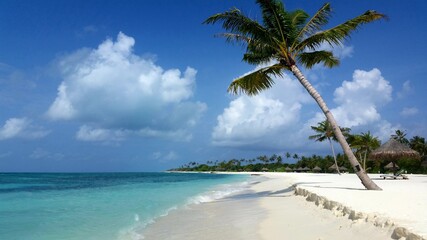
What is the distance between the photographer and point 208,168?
151375 millimetres

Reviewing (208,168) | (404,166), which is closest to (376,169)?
(404,166)

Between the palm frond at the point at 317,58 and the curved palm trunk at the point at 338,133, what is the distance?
151cm

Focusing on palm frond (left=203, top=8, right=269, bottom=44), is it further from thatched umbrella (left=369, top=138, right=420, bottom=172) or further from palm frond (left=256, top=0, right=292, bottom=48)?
thatched umbrella (left=369, top=138, right=420, bottom=172)

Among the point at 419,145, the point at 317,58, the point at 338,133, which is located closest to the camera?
the point at 338,133

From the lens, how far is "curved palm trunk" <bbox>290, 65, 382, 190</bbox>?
12156 millimetres

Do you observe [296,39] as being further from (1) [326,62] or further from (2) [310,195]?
(2) [310,195]

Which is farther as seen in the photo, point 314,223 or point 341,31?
point 341,31

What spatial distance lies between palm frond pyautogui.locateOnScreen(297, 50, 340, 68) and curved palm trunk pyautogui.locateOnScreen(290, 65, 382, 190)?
59.4 inches

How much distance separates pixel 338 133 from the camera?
12.2 metres

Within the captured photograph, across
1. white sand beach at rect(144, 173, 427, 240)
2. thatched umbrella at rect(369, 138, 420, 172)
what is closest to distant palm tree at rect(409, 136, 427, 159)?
thatched umbrella at rect(369, 138, 420, 172)

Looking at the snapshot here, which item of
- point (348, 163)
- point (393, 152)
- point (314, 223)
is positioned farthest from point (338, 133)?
point (348, 163)

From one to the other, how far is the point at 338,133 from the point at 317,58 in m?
3.69

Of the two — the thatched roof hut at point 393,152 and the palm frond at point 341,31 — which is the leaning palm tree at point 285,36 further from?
the thatched roof hut at point 393,152

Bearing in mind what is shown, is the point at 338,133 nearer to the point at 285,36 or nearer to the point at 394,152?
the point at 285,36
